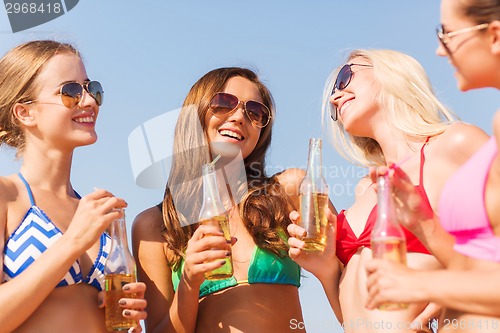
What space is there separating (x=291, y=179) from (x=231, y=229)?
2.16 feet

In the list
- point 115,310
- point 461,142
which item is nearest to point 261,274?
point 115,310

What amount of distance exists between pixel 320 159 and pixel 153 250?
162 centimetres

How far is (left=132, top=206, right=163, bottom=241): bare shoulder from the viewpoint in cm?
564

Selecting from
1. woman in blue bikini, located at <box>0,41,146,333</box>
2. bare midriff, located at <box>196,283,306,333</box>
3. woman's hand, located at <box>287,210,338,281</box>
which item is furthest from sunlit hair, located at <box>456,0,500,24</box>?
bare midriff, located at <box>196,283,306,333</box>

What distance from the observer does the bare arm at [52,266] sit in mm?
4164

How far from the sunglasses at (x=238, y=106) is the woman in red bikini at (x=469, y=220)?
2687mm

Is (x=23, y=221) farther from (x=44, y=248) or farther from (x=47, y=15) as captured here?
(x=47, y=15)

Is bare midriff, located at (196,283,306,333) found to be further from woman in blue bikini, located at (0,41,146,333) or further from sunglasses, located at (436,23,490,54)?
sunglasses, located at (436,23,490,54)

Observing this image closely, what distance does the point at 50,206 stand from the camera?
478cm

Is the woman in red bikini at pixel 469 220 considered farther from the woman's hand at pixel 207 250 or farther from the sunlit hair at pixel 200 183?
the sunlit hair at pixel 200 183

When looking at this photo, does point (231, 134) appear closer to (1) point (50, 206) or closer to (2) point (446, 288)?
(1) point (50, 206)

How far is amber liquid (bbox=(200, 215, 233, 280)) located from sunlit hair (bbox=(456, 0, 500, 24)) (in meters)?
2.29

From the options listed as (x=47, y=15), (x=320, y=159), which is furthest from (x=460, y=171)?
(x=47, y=15)

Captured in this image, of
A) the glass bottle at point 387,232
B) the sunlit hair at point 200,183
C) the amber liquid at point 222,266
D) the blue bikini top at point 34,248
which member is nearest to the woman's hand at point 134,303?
the blue bikini top at point 34,248
